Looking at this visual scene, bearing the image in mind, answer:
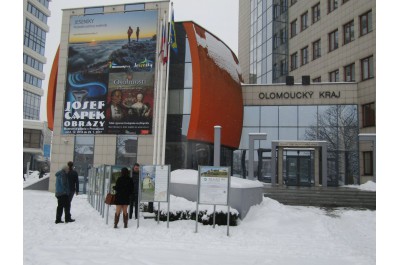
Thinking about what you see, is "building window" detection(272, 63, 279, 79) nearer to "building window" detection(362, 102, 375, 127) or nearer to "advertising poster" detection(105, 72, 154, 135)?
"building window" detection(362, 102, 375, 127)

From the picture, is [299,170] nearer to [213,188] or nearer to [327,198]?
[327,198]

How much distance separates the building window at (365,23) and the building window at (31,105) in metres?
54.2

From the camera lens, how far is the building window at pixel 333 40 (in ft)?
105

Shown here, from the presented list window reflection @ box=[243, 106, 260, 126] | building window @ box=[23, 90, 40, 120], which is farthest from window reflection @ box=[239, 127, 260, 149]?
building window @ box=[23, 90, 40, 120]

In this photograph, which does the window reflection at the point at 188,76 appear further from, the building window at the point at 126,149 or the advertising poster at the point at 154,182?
the advertising poster at the point at 154,182

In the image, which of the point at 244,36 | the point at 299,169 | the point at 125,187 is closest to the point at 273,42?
A: the point at 244,36

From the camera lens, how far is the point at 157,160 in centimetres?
2278

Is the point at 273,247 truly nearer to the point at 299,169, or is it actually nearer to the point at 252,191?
the point at 252,191

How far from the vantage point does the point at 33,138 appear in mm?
47281

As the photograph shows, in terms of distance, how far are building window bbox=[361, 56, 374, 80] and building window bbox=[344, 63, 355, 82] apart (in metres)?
1.11

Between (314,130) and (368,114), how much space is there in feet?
12.8

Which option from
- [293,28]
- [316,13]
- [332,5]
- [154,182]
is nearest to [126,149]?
[154,182]

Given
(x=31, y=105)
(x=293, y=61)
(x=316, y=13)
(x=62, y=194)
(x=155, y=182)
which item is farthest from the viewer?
(x=31, y=105)

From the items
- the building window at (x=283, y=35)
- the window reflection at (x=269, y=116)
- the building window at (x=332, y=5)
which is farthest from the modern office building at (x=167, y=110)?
the building window at (x=283, y=35)
